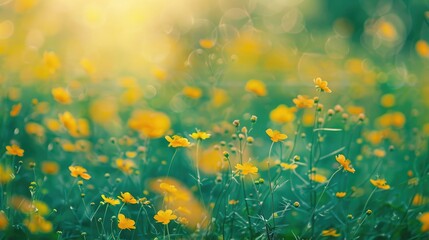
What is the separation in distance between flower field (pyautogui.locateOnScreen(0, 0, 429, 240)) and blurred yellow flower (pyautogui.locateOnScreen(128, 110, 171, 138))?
1 centimetres

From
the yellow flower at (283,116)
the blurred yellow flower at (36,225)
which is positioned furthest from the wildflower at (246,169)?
the yellow flower at (283,116)

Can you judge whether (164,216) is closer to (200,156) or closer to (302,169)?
(200,156)

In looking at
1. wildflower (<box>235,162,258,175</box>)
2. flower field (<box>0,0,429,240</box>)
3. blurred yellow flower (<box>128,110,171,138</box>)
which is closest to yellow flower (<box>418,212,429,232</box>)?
flower field (<box>0,0,429,240</box>)

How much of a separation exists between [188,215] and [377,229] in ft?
1.78

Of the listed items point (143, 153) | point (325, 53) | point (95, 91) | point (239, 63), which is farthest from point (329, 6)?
point (143, 153)

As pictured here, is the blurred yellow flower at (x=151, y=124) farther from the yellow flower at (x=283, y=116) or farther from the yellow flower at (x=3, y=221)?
the yellow flower at (x=3, y=221)

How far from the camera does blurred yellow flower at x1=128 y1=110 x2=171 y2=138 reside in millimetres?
1970

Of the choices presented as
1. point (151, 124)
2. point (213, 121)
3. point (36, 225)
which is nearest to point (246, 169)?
point (36, 225)

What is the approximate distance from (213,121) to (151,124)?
45 cm

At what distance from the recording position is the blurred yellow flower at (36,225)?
144cm

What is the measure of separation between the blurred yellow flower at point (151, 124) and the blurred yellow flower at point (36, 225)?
556 mm

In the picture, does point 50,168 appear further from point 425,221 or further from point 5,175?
point 425,221

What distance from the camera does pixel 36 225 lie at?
56.6 inches

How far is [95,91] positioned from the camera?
2.83 metres
